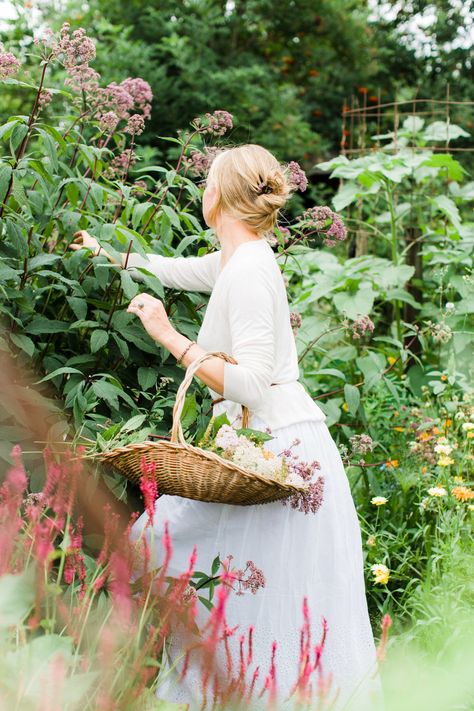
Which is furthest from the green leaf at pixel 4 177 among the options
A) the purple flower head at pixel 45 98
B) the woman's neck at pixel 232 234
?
the woman's neck at pixel 232 234

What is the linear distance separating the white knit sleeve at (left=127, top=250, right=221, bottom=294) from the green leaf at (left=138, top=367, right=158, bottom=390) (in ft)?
0.85

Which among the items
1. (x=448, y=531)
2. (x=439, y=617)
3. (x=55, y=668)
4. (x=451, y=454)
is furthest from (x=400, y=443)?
(x=55, y=668)

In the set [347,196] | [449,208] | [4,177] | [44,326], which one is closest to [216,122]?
[4,177]

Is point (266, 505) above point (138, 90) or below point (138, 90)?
below

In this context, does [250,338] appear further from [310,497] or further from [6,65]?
[6,65]

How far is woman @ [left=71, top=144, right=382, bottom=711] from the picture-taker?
6.56ft

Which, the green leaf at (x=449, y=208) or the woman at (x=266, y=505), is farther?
the green leaf at (x=449, y=208)

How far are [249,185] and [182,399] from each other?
62cm

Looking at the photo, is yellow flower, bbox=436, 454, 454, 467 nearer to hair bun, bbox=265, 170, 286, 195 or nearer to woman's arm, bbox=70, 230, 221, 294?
woman's arm, bbox=70, 230, 221, 294

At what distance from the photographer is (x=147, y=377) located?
2342 millimetres

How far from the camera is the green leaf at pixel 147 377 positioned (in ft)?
7.59

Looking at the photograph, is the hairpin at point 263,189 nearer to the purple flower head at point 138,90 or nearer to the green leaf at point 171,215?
the green leaf at point 171,215

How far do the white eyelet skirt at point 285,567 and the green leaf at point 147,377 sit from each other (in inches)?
13.5

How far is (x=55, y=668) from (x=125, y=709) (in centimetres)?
43
